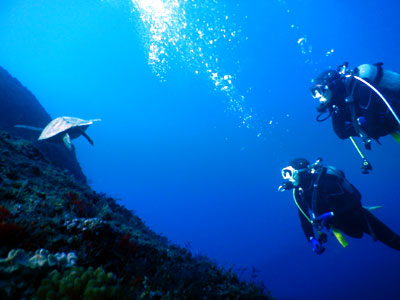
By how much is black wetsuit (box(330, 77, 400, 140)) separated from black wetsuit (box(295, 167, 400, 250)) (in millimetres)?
1508

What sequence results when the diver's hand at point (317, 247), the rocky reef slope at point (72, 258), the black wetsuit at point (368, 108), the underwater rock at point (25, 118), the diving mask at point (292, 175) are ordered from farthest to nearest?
the underwater rock at point (25, 118), the diving mask at point (292, 175), the diver's hand at point (317, 247), the black wetsuit at point (368, 108), the rocky reef slope at point (72, 258)

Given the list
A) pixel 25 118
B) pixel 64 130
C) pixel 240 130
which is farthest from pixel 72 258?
pixel 240 130

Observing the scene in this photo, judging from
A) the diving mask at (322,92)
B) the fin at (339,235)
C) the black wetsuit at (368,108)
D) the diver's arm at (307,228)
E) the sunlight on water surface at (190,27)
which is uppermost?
the sunlight on water surface at (190,27)

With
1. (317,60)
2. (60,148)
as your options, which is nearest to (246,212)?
(317,60)

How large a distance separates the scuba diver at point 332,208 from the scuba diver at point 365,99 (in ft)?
2.95

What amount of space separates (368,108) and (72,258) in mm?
6302

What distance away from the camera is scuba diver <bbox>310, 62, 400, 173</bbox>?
476cm

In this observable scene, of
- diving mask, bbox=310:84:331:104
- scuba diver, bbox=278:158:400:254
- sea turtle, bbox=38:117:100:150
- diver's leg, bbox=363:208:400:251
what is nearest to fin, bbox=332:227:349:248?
scuba diver, bbox=278:158:400:254

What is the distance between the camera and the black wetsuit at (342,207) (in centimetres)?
558

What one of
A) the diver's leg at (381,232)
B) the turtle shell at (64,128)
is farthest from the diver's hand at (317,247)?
the turtle shell at (64,128)

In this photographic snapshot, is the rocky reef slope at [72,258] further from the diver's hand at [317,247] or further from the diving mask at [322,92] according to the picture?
the diving mask at [322,92]

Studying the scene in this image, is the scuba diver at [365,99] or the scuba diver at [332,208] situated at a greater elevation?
the scuba diver at [365,99]

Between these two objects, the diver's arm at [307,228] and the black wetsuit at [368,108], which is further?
the diver's arm at [307,228]

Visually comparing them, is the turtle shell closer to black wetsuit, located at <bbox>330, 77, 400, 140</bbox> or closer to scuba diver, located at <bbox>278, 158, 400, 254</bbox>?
scuba diver, located at <bbox>278, 158, 400, 254</bbox>
